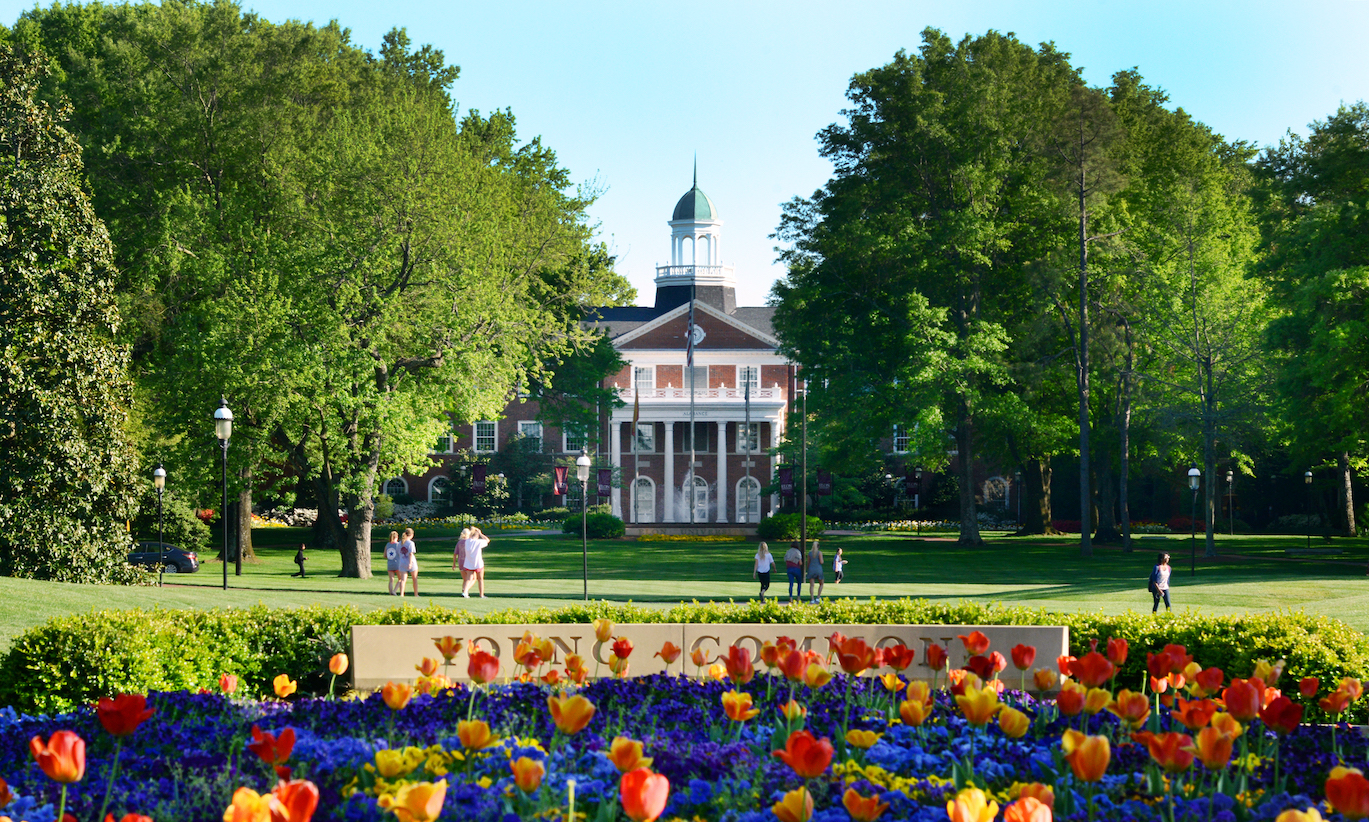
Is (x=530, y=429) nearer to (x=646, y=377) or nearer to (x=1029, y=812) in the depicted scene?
(x=646, y=377)

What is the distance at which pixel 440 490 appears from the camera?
6662 centimetres

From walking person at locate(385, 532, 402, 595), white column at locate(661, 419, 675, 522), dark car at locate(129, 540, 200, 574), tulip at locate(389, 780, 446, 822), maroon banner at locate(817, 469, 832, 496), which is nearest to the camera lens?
tulip at locate(389, 780, 446, 822)

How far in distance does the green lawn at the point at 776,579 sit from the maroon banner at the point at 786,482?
6884 millimetres

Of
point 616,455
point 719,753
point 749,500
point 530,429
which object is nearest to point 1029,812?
point 719,753

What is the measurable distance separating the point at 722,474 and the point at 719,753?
6297cm

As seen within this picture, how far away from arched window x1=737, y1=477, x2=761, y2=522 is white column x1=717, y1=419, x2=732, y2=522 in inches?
47.9

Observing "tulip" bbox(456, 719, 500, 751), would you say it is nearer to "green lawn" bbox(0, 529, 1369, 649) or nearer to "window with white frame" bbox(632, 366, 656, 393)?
"green lawn" bbox(0, 529, 1369, 649)

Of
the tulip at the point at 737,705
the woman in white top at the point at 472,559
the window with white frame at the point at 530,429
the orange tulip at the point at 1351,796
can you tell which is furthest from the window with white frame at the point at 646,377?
the orange tulip at the point at 1351,796

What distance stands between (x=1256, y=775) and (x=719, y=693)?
301 centimetres

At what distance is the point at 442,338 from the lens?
30297mm

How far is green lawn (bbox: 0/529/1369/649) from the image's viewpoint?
846 inches

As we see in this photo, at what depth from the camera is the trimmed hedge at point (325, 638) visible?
10094 mm

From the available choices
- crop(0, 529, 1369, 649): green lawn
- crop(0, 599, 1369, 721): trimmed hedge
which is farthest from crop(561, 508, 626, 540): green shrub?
crop(0, 599, 1369, 721): trimmed hedge

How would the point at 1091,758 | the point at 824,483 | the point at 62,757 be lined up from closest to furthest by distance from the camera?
1. the point at 62,757
2. the point at 1091,758
3. the point at 824,483
